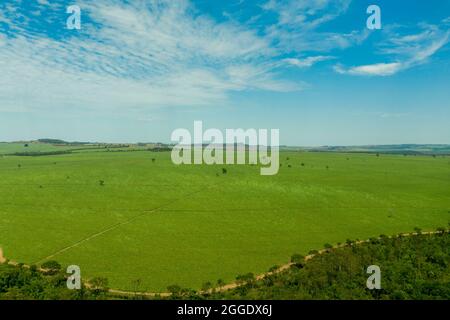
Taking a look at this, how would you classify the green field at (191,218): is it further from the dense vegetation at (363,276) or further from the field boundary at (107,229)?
the dense vegetation at (363,276)

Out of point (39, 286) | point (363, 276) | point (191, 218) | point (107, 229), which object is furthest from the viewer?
point (191, 218)

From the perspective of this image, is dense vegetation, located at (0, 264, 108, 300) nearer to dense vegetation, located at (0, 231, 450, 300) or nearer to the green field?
dense vegetation, located at (0, 231, 450, 300)

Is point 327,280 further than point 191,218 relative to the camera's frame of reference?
No

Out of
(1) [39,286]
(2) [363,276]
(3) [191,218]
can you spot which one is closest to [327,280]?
(2) [363,276]

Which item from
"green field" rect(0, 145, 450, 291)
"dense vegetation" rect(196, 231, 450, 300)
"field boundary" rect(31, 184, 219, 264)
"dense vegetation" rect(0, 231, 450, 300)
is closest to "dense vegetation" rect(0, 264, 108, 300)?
"dense vegetation" rect(0, 231, 450, 300)

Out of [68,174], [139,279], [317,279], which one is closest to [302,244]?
[317,279]

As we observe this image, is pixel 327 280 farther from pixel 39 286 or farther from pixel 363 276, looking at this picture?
pixel 39 286
